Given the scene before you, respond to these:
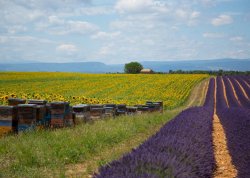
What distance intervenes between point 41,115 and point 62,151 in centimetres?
310

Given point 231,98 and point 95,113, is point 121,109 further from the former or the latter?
point 231,98

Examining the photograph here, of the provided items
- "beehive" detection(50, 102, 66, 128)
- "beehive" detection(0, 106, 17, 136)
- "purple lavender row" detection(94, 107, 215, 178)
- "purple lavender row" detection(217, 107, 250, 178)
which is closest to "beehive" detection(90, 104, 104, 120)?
"beehive" detection(50, 102, 66, 128)

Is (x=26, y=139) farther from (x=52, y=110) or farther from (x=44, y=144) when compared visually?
(x=52, y=110)

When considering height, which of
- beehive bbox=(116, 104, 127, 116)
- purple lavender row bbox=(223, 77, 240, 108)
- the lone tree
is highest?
the lone tree

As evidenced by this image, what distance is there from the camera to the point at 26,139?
27.6ft

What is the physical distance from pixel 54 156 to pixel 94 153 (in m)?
1.16

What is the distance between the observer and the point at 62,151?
7.80 m

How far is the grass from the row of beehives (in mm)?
622

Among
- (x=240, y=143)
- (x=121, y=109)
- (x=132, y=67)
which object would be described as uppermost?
(x=132, y=67)

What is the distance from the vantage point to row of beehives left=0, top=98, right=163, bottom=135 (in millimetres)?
9648

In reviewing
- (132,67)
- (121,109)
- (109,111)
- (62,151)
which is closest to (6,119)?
(62,151)

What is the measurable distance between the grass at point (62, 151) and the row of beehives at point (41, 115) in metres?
0.62

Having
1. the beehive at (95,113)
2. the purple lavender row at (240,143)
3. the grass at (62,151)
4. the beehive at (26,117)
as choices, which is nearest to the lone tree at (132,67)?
the purple lavender row at (240,143)

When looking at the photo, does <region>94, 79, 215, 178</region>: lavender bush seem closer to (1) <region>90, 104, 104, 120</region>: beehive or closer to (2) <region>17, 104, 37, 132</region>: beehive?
(2) <region>17, 104, 37, 132</region>: beehive
